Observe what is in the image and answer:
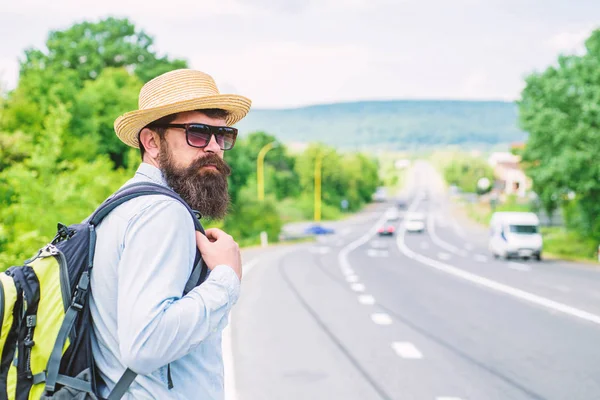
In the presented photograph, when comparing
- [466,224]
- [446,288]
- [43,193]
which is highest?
[43,193]

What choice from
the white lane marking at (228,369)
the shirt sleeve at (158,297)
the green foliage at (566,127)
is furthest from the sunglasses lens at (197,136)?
the green foliage at (566,127)

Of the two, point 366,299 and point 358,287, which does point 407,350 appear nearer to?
point 366,299

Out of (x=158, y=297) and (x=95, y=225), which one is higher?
(x=95, y=225)

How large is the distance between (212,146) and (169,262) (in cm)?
56

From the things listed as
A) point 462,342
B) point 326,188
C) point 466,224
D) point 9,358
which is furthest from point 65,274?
point 326,188

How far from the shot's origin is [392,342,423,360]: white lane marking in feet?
26.4

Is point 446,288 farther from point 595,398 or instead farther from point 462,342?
point 595,398

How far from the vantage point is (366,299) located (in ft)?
45.8

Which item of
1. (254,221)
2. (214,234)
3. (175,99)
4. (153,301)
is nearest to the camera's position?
(153,301)

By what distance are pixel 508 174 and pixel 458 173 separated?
1191 inches

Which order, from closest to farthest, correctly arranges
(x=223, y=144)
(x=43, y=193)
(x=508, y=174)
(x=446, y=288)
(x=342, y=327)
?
(x=223, y=144) < (x=342, y=327) < (x=43, y=193) < (x=446, y=288) < (x=508, y=174)

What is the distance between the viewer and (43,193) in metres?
14.1

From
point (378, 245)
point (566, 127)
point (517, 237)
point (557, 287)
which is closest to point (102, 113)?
point (378, 245)

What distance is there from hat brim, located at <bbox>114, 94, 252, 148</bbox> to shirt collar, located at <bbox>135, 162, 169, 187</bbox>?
17 cm
